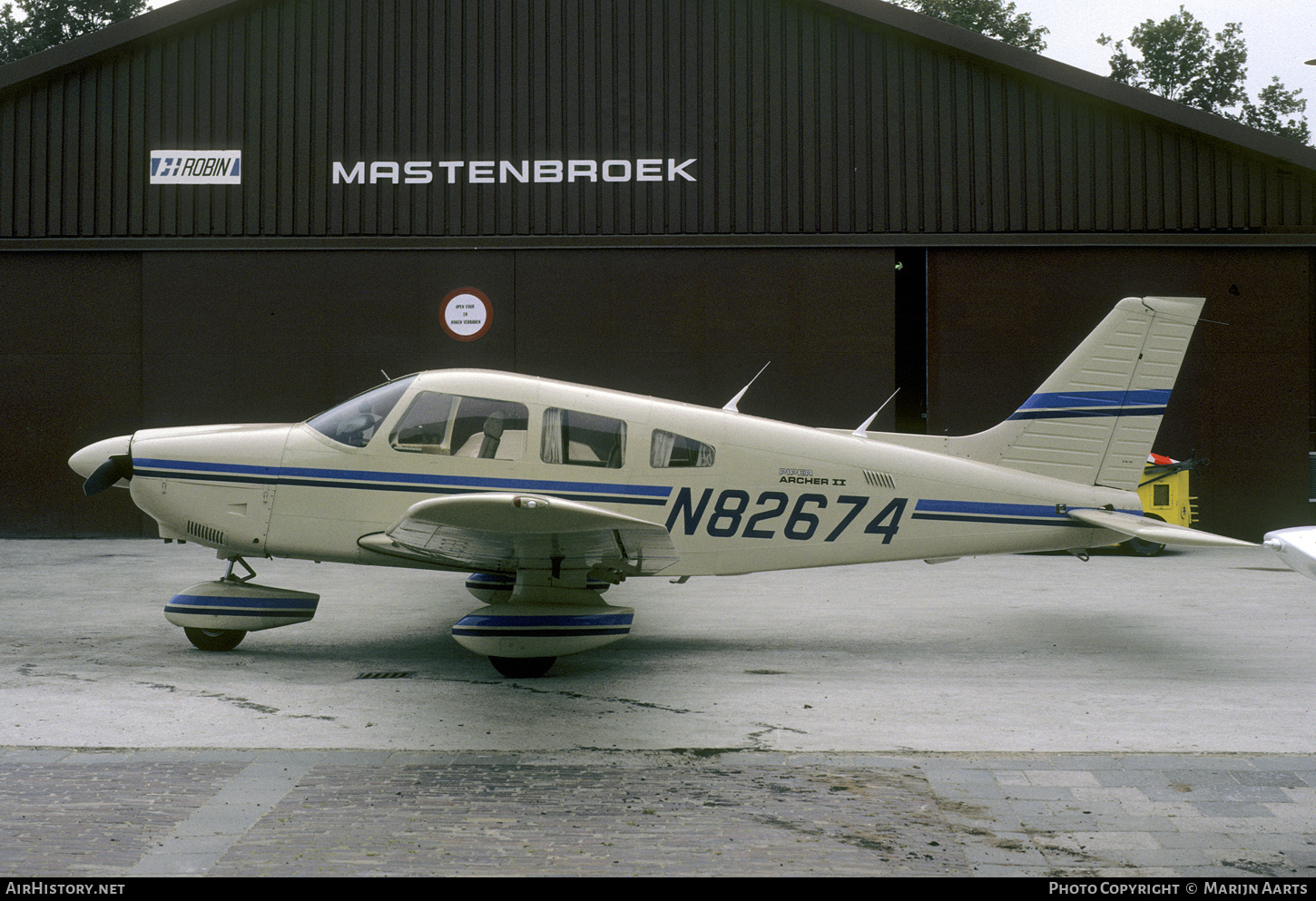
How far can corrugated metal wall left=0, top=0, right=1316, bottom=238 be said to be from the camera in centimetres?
1457

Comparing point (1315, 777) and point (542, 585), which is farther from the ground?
point (542, 585)

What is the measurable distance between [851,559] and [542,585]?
2.25m

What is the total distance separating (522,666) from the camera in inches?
262

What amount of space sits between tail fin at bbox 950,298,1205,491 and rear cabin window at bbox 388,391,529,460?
3387mm

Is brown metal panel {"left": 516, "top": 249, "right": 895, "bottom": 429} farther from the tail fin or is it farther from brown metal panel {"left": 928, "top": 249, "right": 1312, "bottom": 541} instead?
the tail fin

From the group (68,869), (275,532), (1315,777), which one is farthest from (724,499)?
(68,869)

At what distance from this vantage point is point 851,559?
7.39m

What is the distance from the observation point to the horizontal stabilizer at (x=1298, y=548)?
11.7ft

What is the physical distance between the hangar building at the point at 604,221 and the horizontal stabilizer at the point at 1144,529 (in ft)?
24.2

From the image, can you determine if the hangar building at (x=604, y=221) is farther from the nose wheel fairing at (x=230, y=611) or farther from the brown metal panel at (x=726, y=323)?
the nose wheel fairing at (x=230, y=611)

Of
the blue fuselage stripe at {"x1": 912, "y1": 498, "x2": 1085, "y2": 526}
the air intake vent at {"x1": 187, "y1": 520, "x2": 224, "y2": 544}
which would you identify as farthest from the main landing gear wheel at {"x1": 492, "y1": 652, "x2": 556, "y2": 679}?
the blue fuselage stripe at {"x1": 912, "y1": 498, "x2": 1085, "y2": 526}

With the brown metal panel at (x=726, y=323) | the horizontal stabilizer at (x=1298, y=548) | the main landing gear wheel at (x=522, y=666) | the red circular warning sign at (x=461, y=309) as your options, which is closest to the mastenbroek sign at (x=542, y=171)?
the brown metal panel at (x=726, y=323)

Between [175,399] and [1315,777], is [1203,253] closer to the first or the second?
[1315,777]

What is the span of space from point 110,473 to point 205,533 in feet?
2.53
